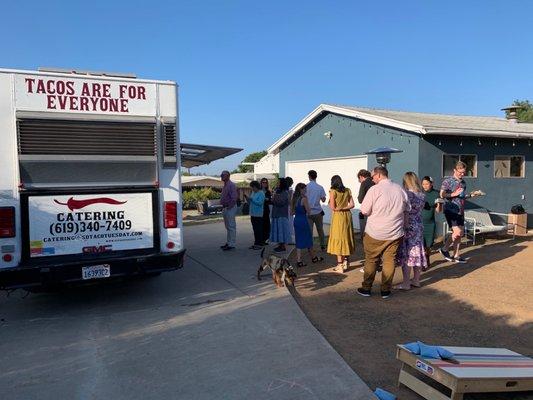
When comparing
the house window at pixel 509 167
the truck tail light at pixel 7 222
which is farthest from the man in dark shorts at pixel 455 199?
the truck tail light at pixel 7 222

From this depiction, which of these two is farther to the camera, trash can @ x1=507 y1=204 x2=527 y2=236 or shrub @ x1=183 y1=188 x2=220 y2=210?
shrub @ x1=183 y1=188 x2=220 y2=210

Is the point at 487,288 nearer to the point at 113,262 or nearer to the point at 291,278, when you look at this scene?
the point at 291,278

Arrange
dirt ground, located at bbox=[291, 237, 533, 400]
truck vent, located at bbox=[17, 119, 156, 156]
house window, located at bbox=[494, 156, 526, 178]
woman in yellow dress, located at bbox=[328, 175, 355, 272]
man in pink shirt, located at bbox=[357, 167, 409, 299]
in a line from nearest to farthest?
1. dirt ground, located at bbox=[291, 237, 533, 400]
2. truck vent, located at bbox=[17, 119, 156, 156]
3. man in pink shirt, located at bbox=[357, 167, 409, 299]
4. woman in yellow dress, located at bbox=[328, 175, 355, 272]
5. house window, located at bbox=[494, 156, 526, 178]

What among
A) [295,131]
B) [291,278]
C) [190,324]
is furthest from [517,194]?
[190,324]

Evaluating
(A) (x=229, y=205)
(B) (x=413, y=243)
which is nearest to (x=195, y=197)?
(A) (x=229, y=205)

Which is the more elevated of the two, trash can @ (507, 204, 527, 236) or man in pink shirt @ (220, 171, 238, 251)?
man in pink shirt @ (220, 171, 238, 251)

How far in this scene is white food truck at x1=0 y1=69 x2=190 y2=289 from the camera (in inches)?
220

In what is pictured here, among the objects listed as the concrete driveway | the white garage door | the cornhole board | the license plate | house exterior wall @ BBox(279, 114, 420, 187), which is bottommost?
the concrete driveway

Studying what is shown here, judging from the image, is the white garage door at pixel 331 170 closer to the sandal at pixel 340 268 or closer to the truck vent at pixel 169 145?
the sandal at pixel 340 268

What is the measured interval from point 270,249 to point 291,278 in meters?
3.77

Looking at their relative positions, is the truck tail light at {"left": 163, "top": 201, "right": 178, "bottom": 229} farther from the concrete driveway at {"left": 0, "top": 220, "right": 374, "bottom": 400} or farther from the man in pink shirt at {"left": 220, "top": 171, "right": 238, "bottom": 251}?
the man in pink shirt at {"left": 220, "top": 171, "right": 238, "bottom": 251}

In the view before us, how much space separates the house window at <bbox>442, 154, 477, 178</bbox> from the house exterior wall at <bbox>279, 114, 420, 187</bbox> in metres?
0.98

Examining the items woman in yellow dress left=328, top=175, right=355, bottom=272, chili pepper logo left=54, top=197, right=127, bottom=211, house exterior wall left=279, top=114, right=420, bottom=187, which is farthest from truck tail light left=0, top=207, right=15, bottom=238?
house exterior wall left=279, top=114, right=420, bottom=187

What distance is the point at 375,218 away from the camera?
6.37 m
